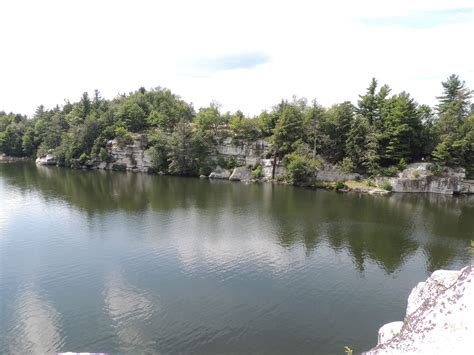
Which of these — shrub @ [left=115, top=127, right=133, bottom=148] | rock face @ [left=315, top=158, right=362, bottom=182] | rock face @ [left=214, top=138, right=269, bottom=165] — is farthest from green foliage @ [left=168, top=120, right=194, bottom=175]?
rock face @ [left=315, top=158, right=362, bottom=182]

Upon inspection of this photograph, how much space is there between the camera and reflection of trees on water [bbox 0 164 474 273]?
94.9ft

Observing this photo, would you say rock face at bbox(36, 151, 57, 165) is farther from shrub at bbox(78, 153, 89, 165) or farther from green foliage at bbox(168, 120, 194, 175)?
green foliage at bbox(168, 120, 194, 175)

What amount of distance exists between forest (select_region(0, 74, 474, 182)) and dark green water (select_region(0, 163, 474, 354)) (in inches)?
482

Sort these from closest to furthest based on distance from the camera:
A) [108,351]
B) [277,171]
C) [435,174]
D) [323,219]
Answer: [108,351] → [323,219] → [435,174] → [277,171]

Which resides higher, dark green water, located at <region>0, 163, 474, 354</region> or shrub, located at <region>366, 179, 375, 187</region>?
shrub, located at <region>366, 179, 375, 187</region>

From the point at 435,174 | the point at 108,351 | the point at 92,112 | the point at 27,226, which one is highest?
the point at 92,112

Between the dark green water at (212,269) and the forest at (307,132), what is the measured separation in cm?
1224

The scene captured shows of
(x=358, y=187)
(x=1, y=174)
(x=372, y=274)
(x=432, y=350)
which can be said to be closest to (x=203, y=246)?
(x=372, y=274)

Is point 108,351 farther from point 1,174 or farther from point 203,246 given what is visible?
point 1,174

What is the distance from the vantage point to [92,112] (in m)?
80.8

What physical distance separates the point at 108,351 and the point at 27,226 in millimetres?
21651

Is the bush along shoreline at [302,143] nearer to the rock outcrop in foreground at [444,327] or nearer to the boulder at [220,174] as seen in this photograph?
the boulder at [220,174]

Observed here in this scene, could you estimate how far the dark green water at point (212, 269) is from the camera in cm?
1653

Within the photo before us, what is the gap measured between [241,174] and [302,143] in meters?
11.7
